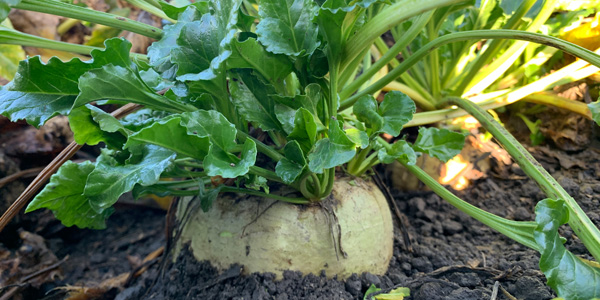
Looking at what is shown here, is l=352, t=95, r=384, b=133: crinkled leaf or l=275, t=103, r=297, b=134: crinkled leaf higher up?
l=352, t=95, r=384, b=133: crinkled leaf

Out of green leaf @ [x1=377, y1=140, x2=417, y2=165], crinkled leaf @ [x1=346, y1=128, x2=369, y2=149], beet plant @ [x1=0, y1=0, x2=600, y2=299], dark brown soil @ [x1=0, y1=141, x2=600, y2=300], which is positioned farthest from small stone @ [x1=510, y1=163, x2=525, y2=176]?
crinkled leaf @ [x1=346, y1=128, x2=369, y2=149]

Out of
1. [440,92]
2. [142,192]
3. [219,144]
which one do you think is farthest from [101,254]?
[440,92]

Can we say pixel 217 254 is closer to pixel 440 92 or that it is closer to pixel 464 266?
pixel 464 266

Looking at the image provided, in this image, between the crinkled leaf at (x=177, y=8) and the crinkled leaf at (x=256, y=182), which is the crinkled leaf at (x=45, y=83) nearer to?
the crinkled leaf at (x=177, y=8)

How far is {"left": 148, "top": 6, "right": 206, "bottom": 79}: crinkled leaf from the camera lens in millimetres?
1023

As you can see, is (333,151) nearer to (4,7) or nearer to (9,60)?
(4,7)

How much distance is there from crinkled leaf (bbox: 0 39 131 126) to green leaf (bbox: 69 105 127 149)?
0.03 meters

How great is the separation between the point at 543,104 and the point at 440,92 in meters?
0.39

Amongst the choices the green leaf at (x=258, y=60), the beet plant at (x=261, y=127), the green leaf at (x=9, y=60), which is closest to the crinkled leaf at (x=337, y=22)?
the beet plant at (x=261, y=127)

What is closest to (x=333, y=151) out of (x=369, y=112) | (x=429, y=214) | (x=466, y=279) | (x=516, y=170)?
(x=369, y=112)

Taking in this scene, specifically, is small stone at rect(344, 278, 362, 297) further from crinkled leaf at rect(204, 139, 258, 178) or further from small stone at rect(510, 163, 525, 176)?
small stone at rect(510, 163, 525, 176)

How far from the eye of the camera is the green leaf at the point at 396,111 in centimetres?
108

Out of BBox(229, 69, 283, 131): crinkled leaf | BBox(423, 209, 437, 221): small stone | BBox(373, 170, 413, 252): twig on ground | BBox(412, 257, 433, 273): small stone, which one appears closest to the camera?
BBox(229, 69, 283, 131): crinkled leaf

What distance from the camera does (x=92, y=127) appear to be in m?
1.00
